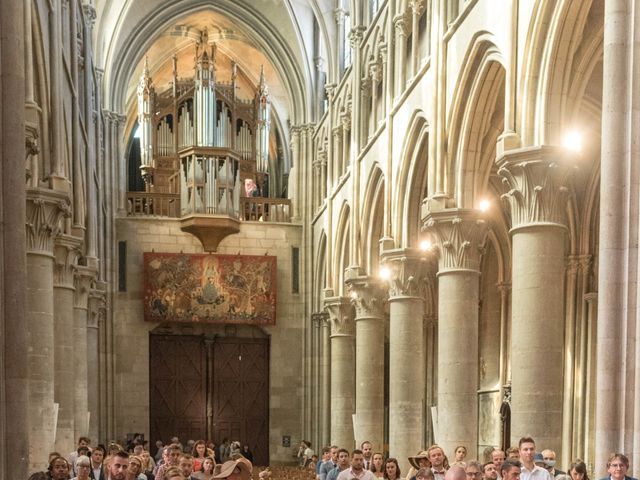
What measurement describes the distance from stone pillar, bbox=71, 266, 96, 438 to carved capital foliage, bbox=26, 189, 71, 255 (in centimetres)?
747

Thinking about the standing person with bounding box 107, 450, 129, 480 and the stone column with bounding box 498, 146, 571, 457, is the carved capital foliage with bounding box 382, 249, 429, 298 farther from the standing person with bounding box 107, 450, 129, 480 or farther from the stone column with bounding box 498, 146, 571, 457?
the standing person with bounding box 107, 450, 129, 480

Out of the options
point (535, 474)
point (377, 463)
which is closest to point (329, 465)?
point (377, 463)

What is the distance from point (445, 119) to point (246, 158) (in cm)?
1935

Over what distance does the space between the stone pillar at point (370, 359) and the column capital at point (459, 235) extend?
25.1 feet

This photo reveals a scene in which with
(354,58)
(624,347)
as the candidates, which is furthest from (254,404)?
(624,347)

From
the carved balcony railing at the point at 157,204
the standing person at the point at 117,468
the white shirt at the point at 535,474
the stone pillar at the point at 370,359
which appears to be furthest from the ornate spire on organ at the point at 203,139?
the standing person at the point at 117,468

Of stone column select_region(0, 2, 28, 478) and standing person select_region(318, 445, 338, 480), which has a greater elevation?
stone column select_region(0, 2, 28, 478)

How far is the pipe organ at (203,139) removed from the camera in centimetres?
3206

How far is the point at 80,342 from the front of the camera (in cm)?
2289

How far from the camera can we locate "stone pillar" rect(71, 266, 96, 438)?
2244 cm

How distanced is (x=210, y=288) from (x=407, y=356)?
1394 cm

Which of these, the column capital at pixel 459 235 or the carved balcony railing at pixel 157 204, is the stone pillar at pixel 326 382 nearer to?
the carved balcony railing at pixel 157 204

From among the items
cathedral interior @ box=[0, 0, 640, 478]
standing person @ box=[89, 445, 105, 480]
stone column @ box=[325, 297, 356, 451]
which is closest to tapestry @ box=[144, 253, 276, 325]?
cathedral interior @ box=[0, 0, 640, 478]

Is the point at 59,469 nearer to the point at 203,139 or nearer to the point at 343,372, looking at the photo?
the point at 343,372
